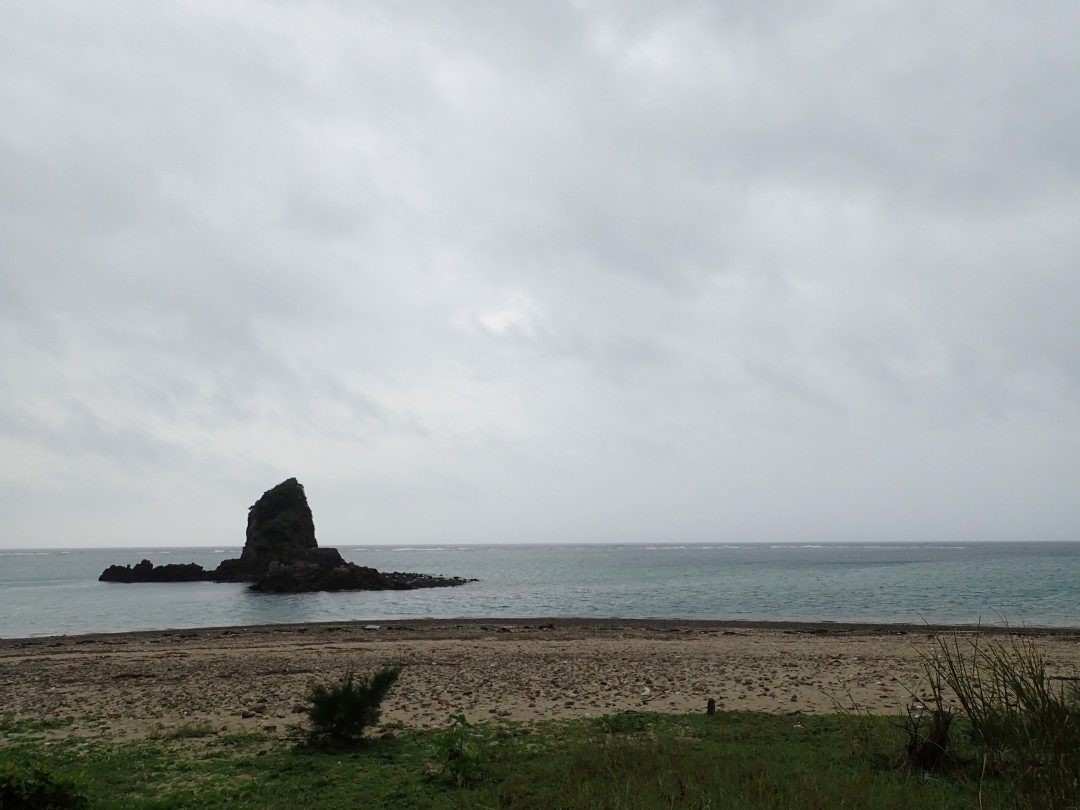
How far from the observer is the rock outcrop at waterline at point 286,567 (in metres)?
92.0

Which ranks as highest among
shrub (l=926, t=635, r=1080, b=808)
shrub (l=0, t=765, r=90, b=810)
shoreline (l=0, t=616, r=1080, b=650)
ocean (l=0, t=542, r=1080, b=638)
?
shrub (l=926, t=635, r=1080, b=808)

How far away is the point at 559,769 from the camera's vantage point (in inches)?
396

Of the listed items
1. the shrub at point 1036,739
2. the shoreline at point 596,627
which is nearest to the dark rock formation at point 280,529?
the shoreline at point 596,627

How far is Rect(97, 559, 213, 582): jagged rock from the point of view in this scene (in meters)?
122

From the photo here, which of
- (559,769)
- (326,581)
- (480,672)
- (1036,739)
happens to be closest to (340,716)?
(559,769)

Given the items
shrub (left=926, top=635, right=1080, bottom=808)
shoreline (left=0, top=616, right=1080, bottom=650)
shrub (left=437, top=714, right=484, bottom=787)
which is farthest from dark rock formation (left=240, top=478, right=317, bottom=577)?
shrub (left=926, top=635, right=1080, bottom=808)

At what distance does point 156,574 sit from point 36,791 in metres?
135

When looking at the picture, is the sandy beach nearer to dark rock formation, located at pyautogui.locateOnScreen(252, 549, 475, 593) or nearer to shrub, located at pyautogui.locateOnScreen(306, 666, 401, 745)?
shrub, located at pyautogui.locateOnScreen(306, 666, 401, 745)

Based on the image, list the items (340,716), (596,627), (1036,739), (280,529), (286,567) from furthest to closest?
(280,529)
(286,567)
(596,627)
(340,716)
(1036,739)

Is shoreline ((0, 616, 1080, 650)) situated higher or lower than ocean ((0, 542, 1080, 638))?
Result: higher

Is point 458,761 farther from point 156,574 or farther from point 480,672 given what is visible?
point 156,574

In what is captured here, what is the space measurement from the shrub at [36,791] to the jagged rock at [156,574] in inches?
4984

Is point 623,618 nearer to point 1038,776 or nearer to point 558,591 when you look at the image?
point 558,591

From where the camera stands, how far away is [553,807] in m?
8.31
